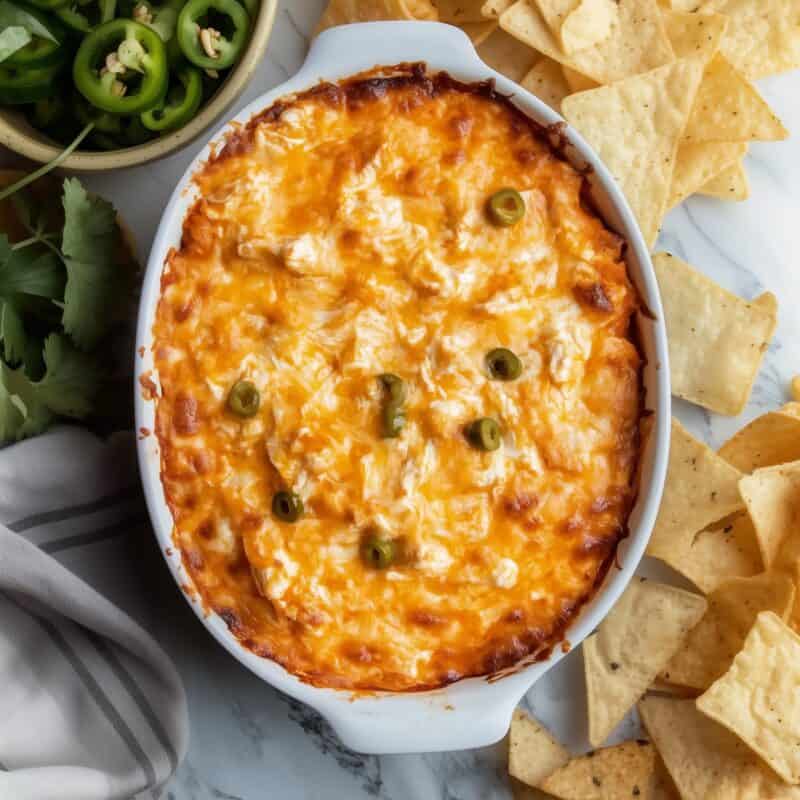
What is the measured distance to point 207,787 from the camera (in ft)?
9.98

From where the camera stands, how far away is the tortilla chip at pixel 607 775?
116 inches

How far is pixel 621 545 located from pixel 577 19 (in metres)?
1.26

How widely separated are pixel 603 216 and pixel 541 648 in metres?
0.98

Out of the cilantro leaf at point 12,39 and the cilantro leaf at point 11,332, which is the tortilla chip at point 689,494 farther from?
the cilantro leaf at point 12,39

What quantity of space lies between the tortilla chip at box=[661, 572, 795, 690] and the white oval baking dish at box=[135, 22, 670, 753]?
53 centimetres

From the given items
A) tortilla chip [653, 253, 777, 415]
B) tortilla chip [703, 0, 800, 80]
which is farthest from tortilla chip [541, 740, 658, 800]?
tortilla chip [703, 0, 800, 80]

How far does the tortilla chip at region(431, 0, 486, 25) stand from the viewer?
2996 millimetres

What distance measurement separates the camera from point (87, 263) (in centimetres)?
268

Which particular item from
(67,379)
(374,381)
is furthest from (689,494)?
(67,379)

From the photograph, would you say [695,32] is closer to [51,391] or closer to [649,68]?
[649,68]

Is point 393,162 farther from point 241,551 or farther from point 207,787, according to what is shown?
point 207,787

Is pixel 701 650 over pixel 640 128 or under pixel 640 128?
→ under

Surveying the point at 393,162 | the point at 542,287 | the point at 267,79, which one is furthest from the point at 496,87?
the point at 267,79

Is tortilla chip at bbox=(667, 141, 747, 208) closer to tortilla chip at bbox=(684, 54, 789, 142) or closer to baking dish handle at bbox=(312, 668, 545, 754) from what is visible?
tortilla chip at bbox=(684, 54, 789, 142)
